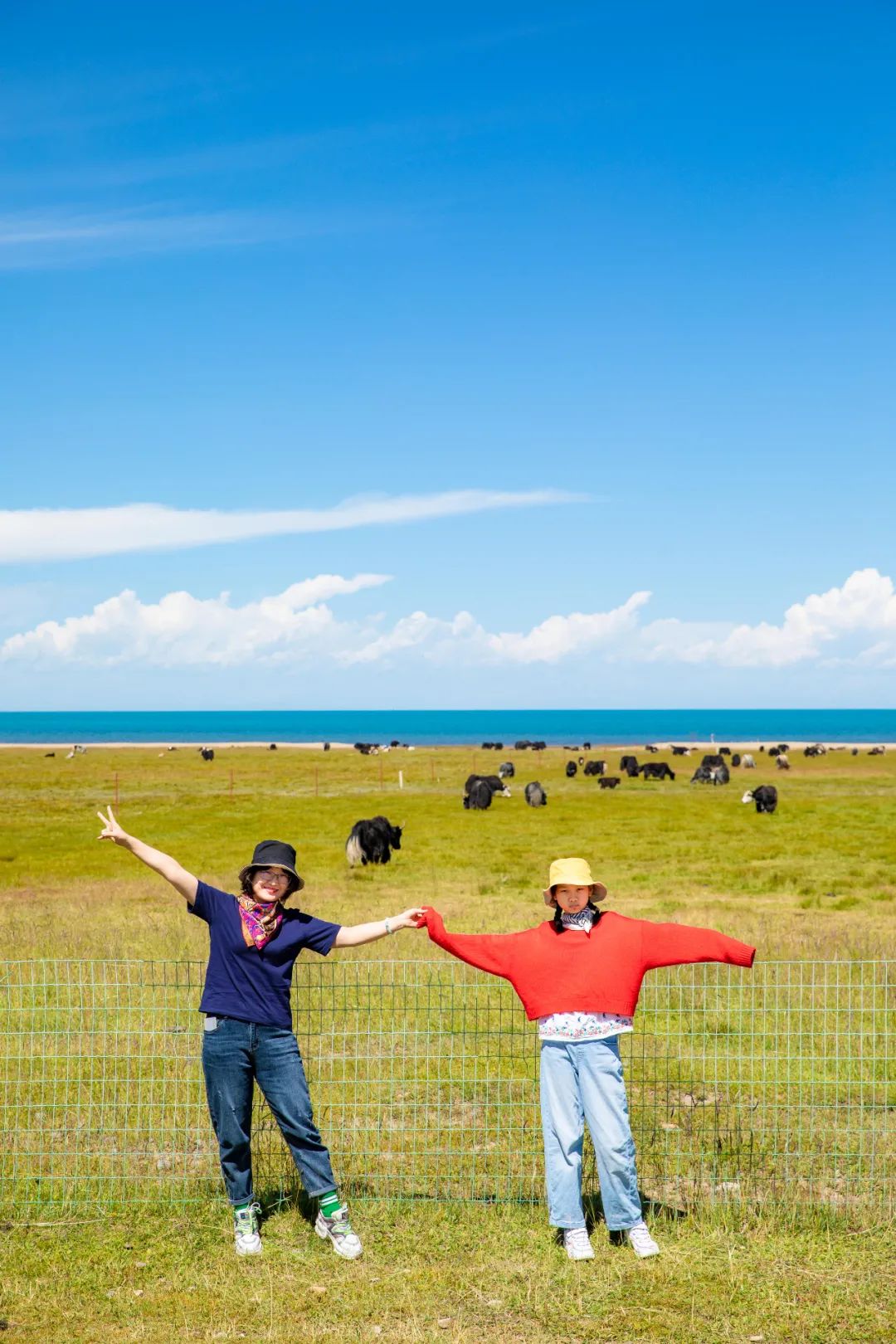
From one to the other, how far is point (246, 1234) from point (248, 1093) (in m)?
0.76

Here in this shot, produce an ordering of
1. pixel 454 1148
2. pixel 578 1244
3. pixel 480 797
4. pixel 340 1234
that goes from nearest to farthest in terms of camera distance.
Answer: pixel 578 1244
pixel 340 1234
pixel 454 1148
pixel 480 797

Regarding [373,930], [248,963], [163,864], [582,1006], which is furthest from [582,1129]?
[163,864]

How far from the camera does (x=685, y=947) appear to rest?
255 inches

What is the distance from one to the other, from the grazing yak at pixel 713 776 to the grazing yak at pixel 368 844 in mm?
32318

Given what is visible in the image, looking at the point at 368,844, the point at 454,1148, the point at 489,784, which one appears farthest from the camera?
the point at 489,784

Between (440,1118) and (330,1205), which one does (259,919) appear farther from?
(440,1118)

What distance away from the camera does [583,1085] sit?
6305mm

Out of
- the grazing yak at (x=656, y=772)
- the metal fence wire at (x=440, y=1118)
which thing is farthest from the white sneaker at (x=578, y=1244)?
the grazing yak at (x=656, y=772)

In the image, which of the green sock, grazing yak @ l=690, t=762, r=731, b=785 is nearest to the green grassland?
the green sock

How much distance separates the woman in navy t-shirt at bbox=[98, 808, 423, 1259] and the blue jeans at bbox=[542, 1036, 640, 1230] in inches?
46.6

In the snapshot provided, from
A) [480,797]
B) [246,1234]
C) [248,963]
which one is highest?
[248,963]

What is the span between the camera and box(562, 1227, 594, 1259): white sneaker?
20.0 feet

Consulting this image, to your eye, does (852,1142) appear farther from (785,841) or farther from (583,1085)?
(785,841)

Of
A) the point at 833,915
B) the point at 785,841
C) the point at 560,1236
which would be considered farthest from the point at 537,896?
the point at 560,1236
